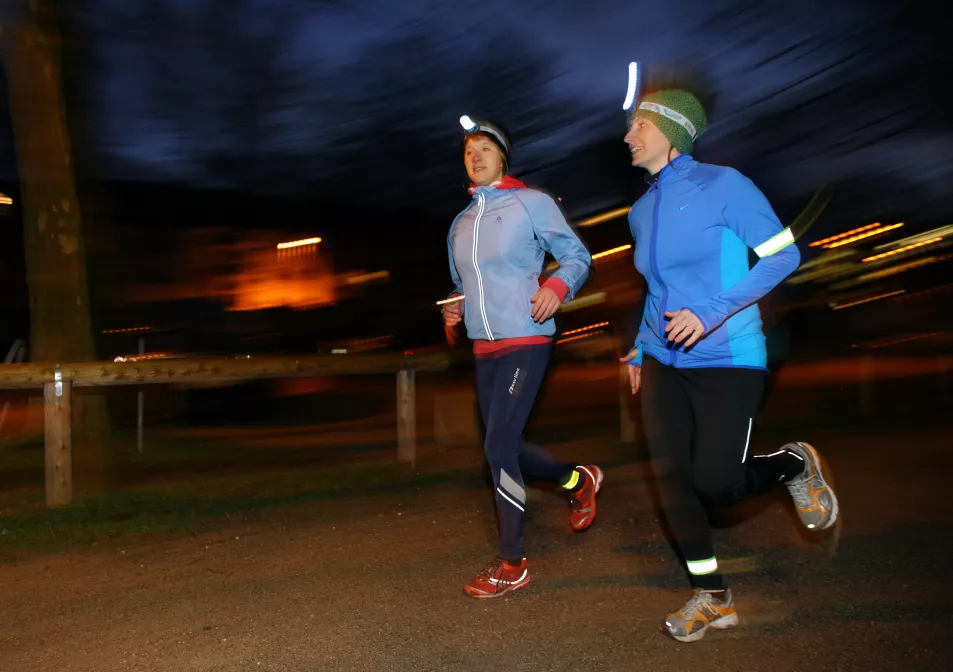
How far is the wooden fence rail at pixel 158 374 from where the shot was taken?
634cm

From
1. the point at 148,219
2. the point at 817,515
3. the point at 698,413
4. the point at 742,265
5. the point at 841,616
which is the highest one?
the point at 148,219

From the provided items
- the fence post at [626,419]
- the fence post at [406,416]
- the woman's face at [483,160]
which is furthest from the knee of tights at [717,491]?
the fence post at [626,419]

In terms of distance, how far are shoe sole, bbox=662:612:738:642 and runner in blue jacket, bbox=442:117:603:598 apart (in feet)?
2.96

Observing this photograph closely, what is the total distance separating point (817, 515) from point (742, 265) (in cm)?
134

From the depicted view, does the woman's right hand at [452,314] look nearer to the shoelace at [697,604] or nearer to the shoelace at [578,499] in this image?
the shoelace at [578,499]

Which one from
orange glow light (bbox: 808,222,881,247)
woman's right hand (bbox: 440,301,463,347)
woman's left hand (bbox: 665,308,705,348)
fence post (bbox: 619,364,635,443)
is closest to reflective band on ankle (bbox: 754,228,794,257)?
woman's left hand (bbox: 665,308,705,348)

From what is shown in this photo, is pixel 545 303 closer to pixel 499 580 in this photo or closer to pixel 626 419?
pixel 499 580

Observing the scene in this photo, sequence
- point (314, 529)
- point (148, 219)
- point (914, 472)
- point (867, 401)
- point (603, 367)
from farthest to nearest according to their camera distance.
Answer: point (603, 367), point (148, 219), point (867, 401), point (914, 472), point (314, 529)

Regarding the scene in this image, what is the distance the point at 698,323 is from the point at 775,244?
43 centimetres

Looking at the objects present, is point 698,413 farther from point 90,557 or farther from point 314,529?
point 90,557

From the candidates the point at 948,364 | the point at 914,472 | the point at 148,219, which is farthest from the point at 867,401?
the point at 148,219

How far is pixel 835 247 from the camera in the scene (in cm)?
3169

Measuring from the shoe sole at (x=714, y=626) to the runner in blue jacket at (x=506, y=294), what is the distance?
90 centimetres

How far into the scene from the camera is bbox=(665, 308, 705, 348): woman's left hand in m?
3.42
